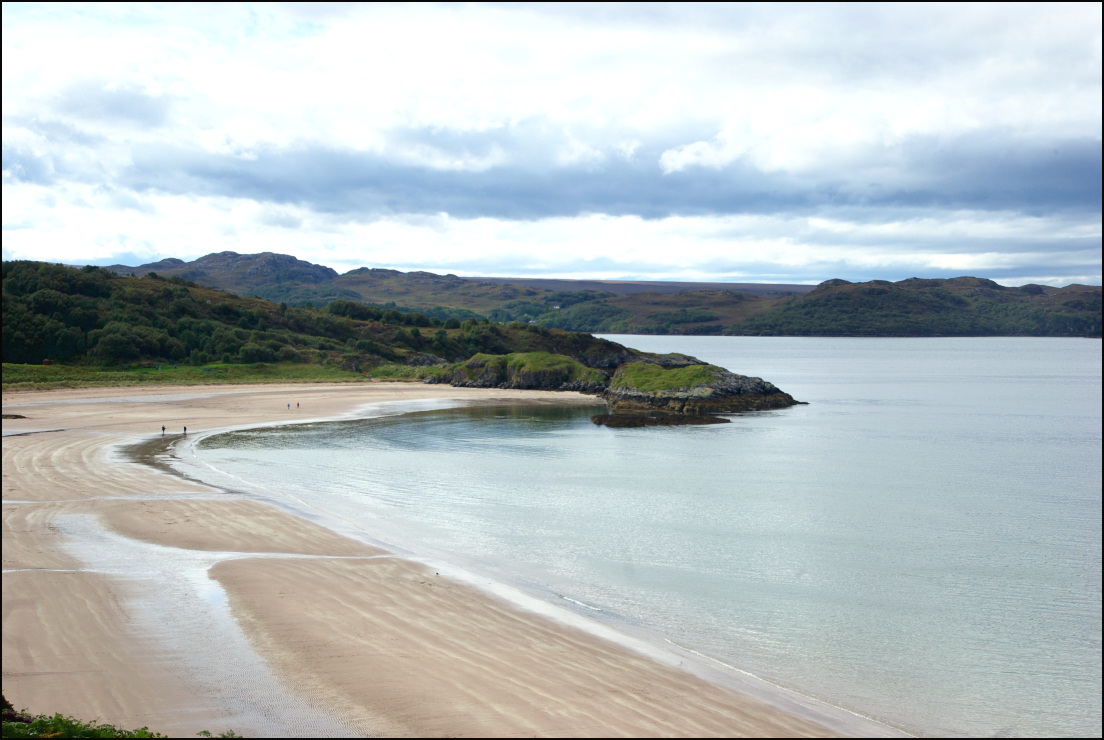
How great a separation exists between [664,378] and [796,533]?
3067 centimetres

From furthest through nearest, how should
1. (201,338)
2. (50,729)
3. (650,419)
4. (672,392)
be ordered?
(201,338)
(672,392)
(650,419)
(50,729)

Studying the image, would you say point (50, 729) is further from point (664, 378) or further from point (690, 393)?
point (664, 378)

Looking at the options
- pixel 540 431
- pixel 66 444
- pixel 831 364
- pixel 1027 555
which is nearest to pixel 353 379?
pixel 540 431

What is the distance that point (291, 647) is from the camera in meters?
10.2

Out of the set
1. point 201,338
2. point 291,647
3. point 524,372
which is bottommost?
point 291,647

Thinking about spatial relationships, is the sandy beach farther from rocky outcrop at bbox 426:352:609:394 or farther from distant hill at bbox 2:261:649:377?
distant hill at bbox 2:261:649:377

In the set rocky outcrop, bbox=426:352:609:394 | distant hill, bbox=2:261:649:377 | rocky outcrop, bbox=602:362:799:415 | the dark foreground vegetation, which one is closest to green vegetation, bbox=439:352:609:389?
rocky outcrop, bbox=426:352:609:394

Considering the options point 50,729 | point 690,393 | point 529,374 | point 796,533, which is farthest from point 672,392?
point 50,729

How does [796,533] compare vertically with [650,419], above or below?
below

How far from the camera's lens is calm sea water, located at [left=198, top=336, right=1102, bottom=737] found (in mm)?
11000

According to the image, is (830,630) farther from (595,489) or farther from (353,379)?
(353,379)

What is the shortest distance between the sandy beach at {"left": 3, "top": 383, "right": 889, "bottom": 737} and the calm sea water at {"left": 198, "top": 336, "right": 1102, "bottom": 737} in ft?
5.98

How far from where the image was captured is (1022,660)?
1130 cm

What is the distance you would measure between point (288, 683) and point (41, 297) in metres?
64.8
